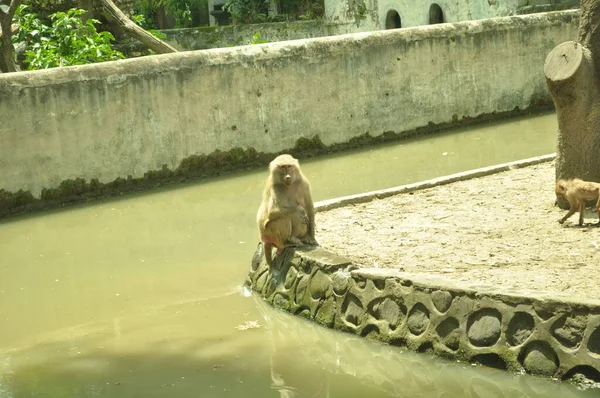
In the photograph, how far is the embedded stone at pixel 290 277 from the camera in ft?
26.7

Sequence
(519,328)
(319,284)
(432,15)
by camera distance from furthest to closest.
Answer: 1. (432,15)
2. (319,284)
3. (519,328)

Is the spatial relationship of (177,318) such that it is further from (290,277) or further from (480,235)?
(480,235)

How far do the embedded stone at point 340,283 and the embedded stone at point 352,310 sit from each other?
0.23 feet

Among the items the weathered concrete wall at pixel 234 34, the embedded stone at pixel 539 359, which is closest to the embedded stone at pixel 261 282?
the embedded stone at pixel 539 359

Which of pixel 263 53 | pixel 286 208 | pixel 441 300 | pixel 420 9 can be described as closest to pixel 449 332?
pixel 441 300

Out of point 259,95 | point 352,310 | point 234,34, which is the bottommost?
point 352,310

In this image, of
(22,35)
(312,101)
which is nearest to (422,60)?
(312,101)

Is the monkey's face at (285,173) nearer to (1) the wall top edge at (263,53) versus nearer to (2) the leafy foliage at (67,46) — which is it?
(1) the wall top edge at (263,53)

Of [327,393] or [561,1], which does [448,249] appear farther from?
[561,1]

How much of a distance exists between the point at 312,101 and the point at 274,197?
6551 millimetres

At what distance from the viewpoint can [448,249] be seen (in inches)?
329

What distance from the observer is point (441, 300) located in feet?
22.4

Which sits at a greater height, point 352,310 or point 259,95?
point 259,95

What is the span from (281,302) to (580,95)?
3.52 m
